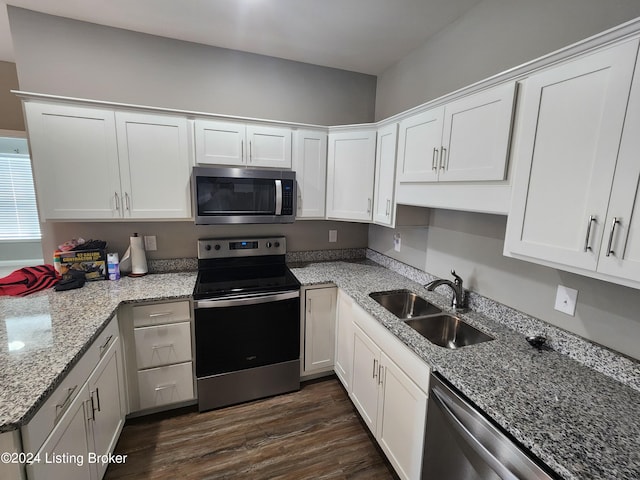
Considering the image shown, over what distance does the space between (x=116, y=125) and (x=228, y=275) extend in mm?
1337

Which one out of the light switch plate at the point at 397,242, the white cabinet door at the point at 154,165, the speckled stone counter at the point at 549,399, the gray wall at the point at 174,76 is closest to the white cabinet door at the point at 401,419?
the speckled stone counter at the point at 549,399

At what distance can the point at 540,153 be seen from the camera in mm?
1146

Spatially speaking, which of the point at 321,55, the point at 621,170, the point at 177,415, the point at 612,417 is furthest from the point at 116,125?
the point at 612,417

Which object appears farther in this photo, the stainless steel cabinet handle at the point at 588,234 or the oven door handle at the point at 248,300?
the oven door handle at the point at 248,300

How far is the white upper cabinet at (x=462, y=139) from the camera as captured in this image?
51.3 inches

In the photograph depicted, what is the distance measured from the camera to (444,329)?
1.80 m

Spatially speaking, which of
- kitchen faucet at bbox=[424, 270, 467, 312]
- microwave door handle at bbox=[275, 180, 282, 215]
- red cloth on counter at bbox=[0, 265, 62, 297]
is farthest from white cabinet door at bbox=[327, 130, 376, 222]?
red cloth on counter at bbox=[0, 265, 62, 297]

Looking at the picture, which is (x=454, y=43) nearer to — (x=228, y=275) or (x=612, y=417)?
(x=612, y=417)

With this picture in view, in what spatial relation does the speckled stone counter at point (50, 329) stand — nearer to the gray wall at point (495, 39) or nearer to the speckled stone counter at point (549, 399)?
the speckled stone counter at point (549, 399)

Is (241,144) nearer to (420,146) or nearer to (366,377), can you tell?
(420,146)

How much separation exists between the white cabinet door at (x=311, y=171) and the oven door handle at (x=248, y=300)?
724mm

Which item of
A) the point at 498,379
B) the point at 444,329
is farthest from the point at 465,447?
the point at 444,329

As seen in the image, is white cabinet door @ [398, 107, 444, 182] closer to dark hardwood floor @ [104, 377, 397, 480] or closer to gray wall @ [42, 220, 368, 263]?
gray wall @ [42, 220, 368, 263]

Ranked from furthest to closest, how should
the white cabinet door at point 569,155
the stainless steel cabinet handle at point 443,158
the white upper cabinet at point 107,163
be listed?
the white upper cabinet at point 107,163
the stainless steel cabinet handle at point 443,158
the white cabinet door at point 569,155
